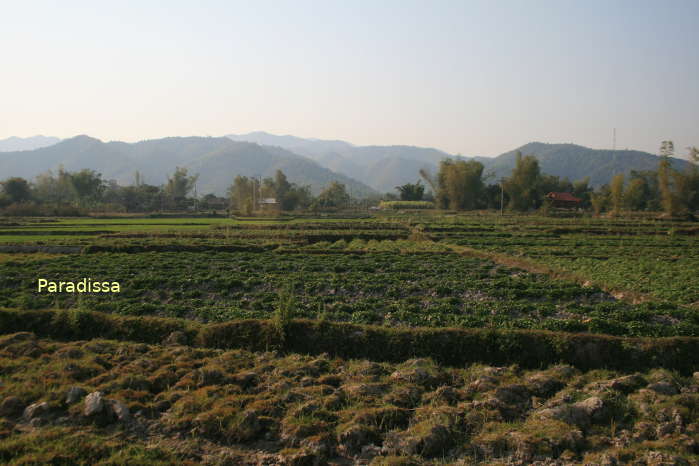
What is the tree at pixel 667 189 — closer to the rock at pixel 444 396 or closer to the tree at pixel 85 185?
the rock at pixel 444 396

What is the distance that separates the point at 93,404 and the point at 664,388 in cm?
960

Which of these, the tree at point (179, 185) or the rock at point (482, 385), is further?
the tree at point (179, 185)

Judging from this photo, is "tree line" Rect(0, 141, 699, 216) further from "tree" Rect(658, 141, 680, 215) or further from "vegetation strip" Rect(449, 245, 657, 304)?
"vegetation strip" Rect(449, 245, 657, 304)

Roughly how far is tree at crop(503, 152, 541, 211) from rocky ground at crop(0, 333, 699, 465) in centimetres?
6958

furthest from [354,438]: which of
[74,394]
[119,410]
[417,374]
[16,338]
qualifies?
[16,338]

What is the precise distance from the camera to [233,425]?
656 centimetres

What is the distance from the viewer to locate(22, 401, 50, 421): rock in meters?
6.90

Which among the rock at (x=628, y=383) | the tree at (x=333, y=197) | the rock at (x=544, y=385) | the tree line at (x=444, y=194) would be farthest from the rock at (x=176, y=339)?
the tree at (x=333, y=197)

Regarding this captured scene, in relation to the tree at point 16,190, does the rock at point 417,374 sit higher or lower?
lower

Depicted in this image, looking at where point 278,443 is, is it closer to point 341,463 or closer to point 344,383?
point 341,463

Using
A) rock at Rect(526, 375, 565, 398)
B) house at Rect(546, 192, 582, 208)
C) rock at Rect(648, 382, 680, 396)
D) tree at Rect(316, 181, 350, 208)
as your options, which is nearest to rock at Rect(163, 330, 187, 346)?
rock at Rect(526, 375, 565, 398)

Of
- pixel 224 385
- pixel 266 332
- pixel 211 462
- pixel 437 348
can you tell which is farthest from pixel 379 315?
pixel 211 462

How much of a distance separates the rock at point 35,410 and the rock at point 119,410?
0.95 meters

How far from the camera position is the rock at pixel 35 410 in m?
6.90
